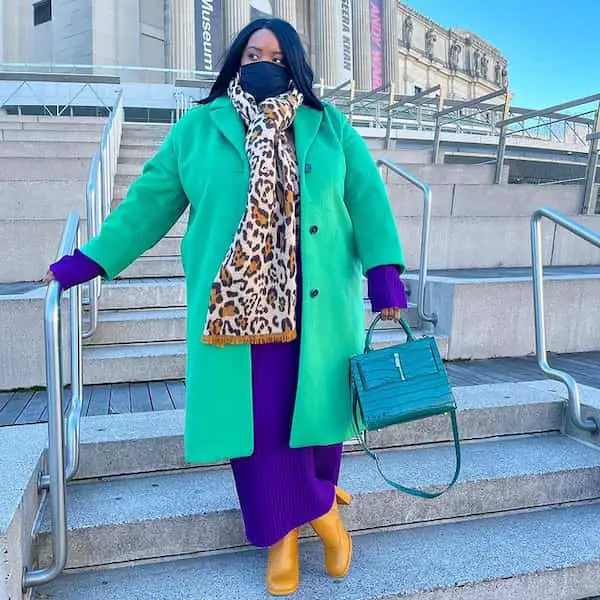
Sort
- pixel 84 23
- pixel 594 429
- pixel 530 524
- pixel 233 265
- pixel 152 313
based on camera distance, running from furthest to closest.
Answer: pixel 84 23
pixel 152 313
pixel 594 429
pixel 530 524
pixel 233 265

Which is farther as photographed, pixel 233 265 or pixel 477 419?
pixel 477 419

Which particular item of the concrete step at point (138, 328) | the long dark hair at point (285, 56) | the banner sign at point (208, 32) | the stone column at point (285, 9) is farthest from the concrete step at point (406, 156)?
the stone column at point (285, 9)

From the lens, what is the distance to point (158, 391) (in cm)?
332

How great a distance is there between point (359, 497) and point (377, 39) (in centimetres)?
2943

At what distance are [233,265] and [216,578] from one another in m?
1.07

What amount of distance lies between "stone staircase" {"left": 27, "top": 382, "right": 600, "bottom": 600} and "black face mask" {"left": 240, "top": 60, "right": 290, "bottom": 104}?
1380 millimetres

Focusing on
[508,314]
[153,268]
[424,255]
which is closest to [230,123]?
[424,255]

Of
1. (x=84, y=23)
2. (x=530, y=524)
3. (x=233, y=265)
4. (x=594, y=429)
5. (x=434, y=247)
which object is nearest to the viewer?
(x=233, y=265)

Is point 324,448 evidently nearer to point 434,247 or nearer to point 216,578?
point 216,578

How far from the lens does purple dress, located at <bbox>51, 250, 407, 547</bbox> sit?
1.80 m

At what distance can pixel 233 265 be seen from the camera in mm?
1679

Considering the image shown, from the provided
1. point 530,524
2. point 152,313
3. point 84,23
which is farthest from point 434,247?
point 84,23

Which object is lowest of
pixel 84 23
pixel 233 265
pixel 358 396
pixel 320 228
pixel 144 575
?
pixel 144 575

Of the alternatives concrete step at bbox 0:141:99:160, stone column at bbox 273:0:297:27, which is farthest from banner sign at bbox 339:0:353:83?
concrete step at bbox 0:141:99:160
